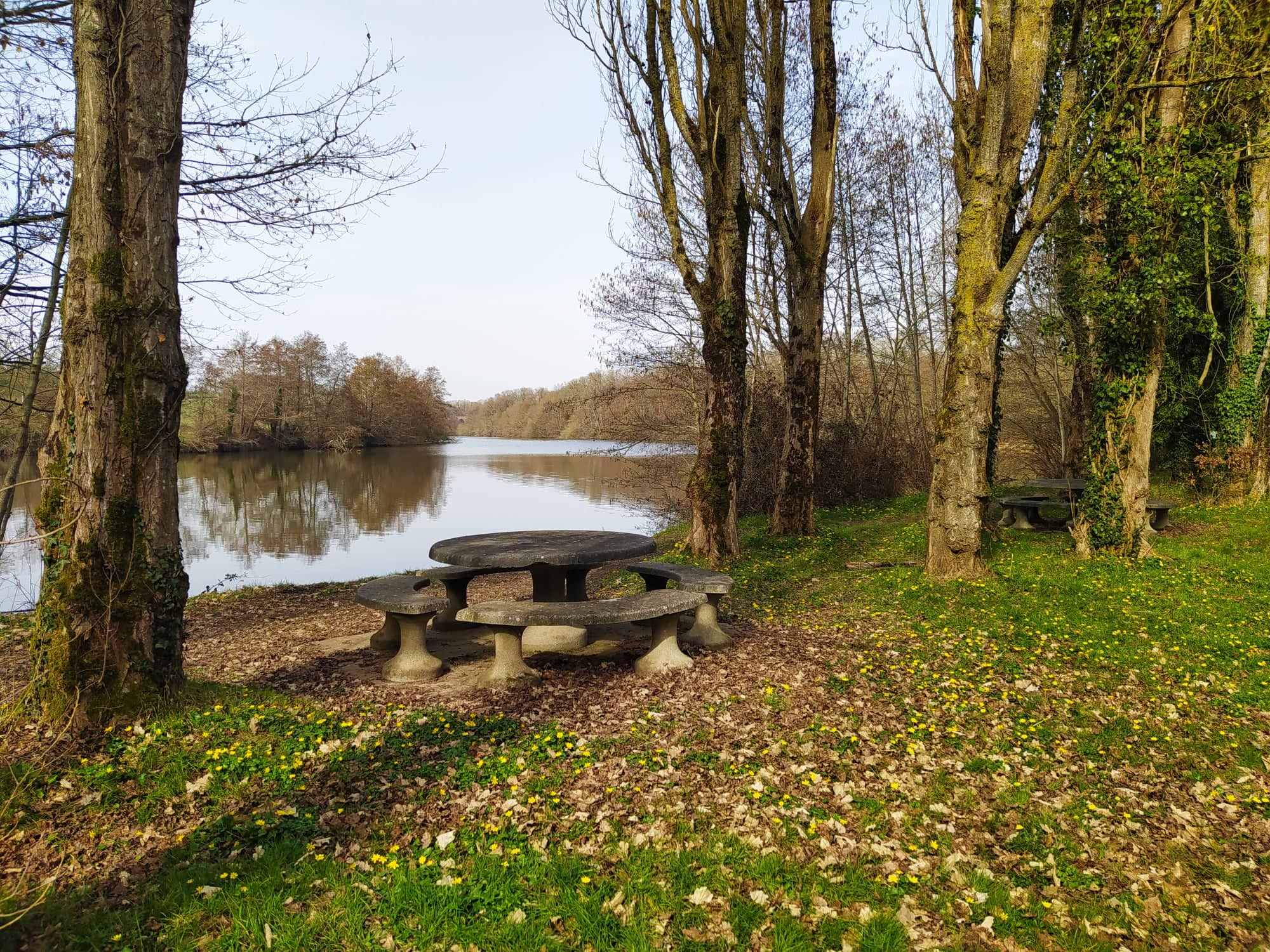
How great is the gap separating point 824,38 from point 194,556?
16522mm

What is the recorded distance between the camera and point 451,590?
757 cm

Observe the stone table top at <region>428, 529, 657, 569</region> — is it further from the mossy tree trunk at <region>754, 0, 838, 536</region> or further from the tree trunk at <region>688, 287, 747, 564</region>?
the mossy tree trunk at <region>754, 0, 838, 536</region>

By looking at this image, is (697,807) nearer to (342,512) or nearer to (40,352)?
(40,352)

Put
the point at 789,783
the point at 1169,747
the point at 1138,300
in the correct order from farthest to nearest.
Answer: the point at 1138,300 < the point at 1169,747 < the point at 789,783

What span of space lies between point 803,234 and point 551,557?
8.25 meters

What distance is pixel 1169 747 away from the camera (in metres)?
4.64

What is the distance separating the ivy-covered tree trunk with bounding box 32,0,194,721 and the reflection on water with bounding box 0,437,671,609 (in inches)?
67.5

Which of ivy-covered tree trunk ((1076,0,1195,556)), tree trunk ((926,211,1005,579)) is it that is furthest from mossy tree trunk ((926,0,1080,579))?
ivy-covered tree trunk ((1076,0,1195,556))

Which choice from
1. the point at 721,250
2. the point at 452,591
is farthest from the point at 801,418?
the point at 452,591

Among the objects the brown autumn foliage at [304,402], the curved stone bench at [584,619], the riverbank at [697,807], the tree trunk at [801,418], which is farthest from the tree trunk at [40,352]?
the brown autumn foliage at [304,402]

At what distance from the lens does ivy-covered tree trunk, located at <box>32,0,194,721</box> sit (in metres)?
4.08

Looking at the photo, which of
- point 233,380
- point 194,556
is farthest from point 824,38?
point 233,380

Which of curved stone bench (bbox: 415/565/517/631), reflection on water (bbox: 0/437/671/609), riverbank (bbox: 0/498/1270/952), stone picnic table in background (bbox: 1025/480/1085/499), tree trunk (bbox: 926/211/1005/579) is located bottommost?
reflection on water (bbox: 0/437/671/609)

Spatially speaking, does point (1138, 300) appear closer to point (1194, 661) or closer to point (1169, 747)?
point (1194, 661)
